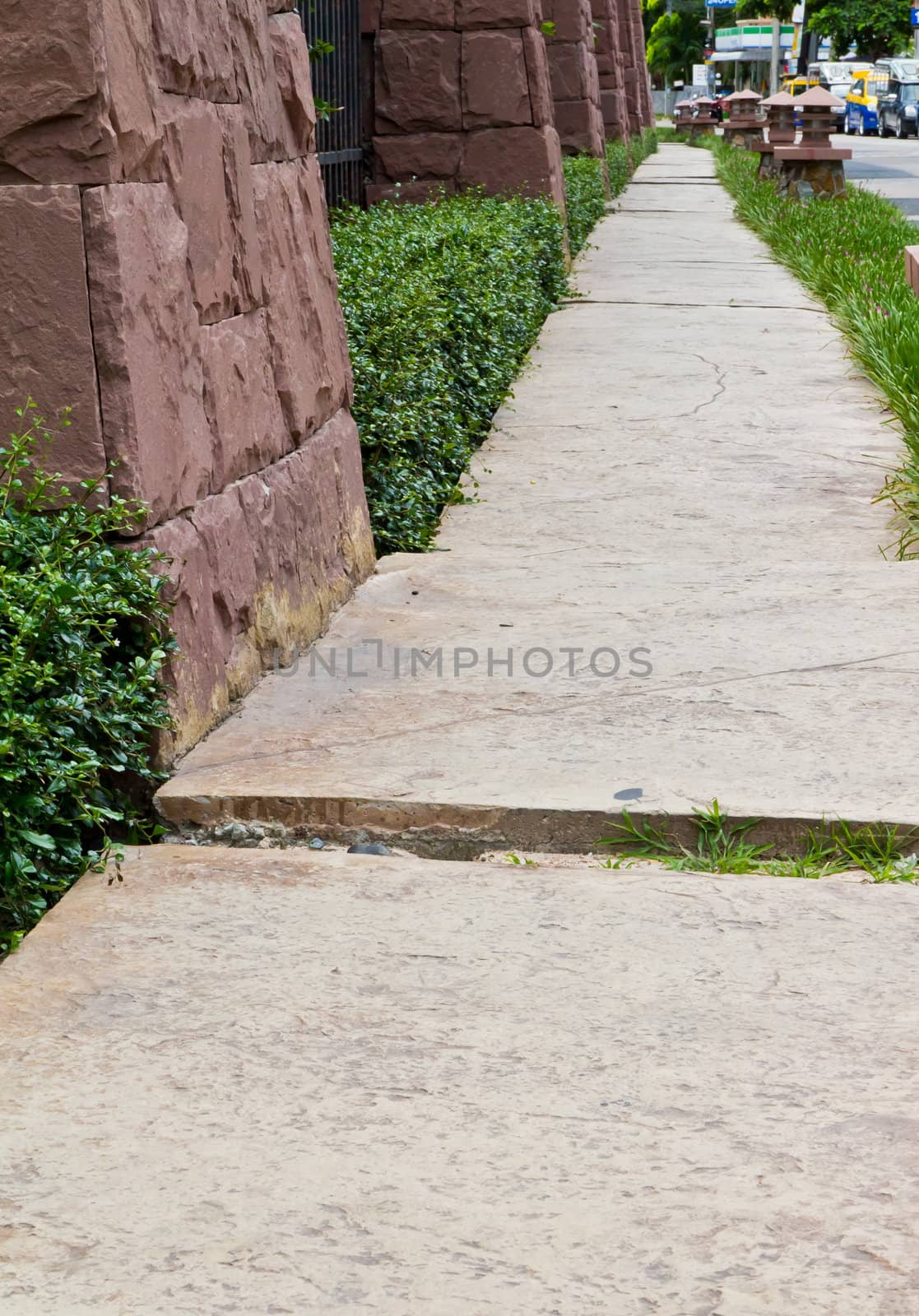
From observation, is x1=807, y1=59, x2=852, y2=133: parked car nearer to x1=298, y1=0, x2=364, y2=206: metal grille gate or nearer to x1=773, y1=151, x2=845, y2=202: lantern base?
x1=773, y1=151, x2=845, y2=202: lantern base

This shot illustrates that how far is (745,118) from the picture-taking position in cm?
2794

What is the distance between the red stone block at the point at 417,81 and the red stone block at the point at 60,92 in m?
6.88

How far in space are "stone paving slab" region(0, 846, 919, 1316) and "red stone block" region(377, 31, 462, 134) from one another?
7.59m

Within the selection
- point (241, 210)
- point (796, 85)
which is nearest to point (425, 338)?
point (241, 210)

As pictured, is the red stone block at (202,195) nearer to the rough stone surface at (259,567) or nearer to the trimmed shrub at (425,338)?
the rough stone surface at (259,567)

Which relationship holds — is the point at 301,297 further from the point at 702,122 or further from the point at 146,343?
the point at 702,122

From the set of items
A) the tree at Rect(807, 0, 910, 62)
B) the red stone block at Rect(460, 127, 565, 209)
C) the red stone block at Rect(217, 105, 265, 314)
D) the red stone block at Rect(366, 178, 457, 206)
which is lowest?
the red stone block at Rect(217, 105, 265, 314)

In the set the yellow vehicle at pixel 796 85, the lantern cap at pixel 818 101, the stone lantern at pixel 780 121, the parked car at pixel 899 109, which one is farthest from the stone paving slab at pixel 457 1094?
the yellow vehicle at pixel 796 85

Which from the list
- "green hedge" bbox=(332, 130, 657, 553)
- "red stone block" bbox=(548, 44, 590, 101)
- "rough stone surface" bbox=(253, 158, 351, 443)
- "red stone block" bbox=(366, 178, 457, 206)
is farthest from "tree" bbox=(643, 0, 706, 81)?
"rough stone surface" bbox=(253, 158, 351, 443)

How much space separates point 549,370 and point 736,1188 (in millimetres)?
5954

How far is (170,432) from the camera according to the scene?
9.16ft

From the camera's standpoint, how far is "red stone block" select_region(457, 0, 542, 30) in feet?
30.0

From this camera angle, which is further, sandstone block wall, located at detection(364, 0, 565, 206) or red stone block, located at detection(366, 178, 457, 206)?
red stone block, located at detection(366, 178, 457, 206)

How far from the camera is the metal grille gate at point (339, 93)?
811 centimetres
